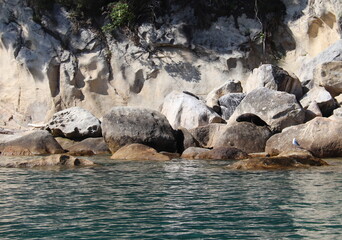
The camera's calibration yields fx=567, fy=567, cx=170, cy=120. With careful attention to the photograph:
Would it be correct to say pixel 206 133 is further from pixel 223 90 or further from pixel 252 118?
pixel 223 90

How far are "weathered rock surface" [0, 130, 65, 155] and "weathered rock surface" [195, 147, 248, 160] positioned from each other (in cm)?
456

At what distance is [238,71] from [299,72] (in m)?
2.47

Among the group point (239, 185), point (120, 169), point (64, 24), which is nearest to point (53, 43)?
point (64, 24)

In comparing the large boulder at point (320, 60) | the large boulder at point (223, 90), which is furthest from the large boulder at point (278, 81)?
the large boulder at point (223, 90)

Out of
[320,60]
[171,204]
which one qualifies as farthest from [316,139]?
[171,204]

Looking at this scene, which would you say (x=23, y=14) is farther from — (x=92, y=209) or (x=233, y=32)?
(x=92, y=209)

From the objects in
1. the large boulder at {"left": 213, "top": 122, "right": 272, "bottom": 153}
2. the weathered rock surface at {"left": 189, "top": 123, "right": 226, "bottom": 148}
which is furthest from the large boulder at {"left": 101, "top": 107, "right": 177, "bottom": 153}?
the large boulder at {"left": 213, "top": 122, "right": 272, "bottom": 153}

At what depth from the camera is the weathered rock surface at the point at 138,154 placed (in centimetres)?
1277

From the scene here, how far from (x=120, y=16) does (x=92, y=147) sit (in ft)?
24.3

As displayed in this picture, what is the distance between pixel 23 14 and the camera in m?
22.5

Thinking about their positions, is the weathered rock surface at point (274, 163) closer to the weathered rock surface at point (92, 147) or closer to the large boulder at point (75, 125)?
the weathered rock surface at point (92, 147)

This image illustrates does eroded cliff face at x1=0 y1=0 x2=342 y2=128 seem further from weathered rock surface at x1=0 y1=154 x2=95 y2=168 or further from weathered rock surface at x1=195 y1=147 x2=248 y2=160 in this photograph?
weathered rock surface at x1=0 y1=154 x2=95 y2=168

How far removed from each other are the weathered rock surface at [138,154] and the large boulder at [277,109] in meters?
2.84

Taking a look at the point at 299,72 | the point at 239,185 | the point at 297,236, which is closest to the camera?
the point at 297,236
